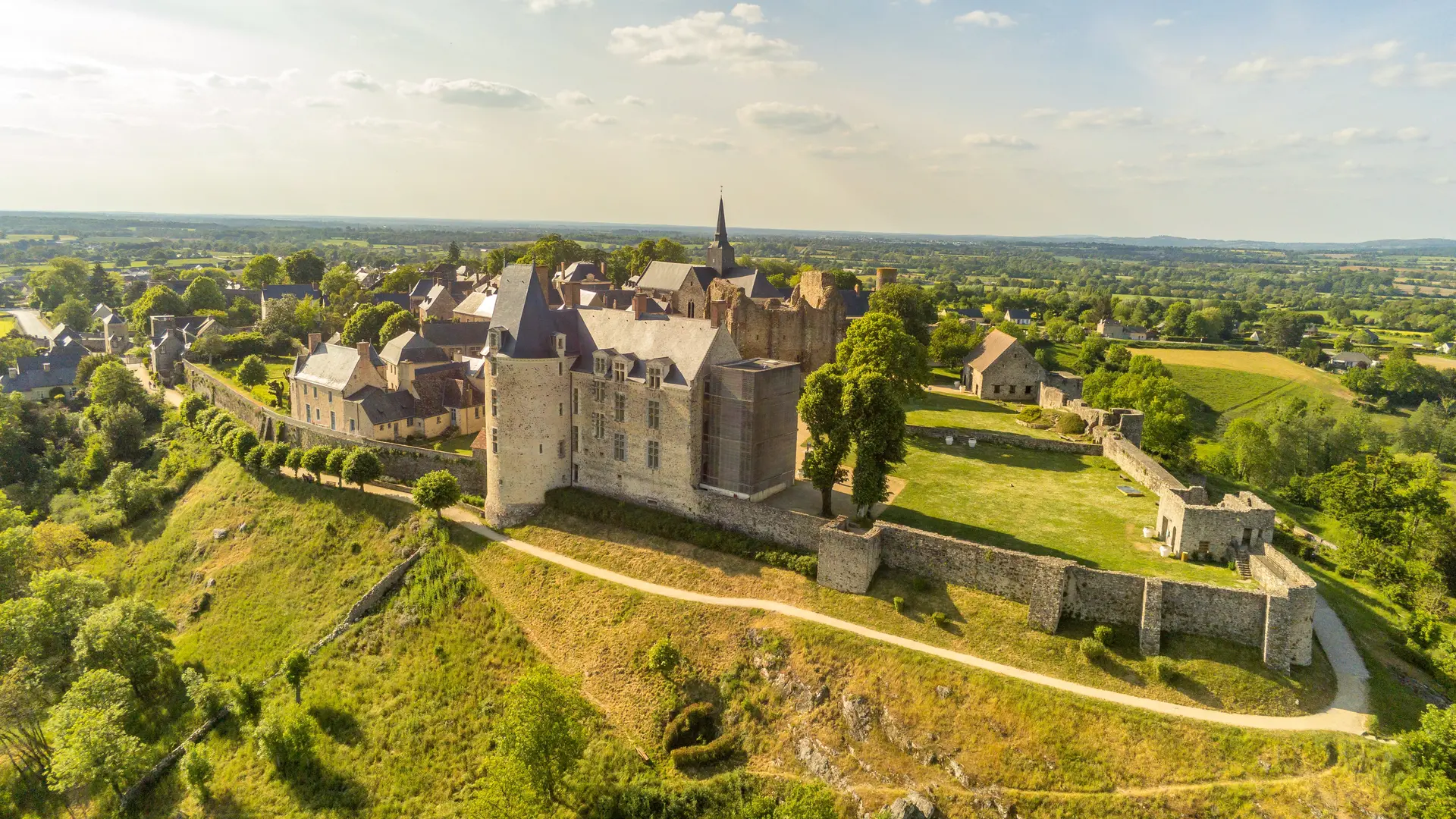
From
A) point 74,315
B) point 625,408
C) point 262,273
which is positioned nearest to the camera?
point 625,408

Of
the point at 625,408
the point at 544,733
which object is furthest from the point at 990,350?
the point at 544,733

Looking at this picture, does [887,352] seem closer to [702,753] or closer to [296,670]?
[702,753]

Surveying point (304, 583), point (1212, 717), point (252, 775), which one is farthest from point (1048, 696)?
point (304, 583)

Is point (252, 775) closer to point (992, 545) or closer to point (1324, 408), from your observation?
point (992, 545)

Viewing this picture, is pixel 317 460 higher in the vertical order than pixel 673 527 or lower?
higher

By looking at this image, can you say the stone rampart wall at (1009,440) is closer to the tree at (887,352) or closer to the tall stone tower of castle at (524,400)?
the tree at (887,352)

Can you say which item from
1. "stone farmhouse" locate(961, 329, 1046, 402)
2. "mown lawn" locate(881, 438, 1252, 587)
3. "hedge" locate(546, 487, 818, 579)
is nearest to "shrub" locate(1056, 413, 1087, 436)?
"mown lawn" locate(881, 438, 1252, 587)
